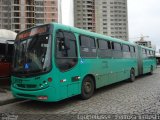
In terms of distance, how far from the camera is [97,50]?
371 inches

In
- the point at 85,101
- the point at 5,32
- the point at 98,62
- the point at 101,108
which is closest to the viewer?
the point at 101,108

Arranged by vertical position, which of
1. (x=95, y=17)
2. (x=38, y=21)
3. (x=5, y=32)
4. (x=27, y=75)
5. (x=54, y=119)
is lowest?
(x=54, y=119)

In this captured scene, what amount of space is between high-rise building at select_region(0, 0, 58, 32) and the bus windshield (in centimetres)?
6838

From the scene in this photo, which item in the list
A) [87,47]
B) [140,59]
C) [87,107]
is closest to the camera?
[87,107]

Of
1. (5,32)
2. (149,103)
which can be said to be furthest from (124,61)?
(5,32)

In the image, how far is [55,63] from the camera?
22.1 ft

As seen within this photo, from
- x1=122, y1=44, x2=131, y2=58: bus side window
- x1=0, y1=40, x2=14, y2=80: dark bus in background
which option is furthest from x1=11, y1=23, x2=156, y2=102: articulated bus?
x1=0, y1=40, x2=14, y2=80: dark bus in background

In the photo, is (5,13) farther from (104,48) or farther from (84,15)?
(104,48)

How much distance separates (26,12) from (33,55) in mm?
78161

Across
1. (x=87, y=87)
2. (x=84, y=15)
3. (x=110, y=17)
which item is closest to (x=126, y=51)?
(x=87, y=87)

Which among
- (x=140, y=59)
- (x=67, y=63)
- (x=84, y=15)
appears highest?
(x=84, y=15)

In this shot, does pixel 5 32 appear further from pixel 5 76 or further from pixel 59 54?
pixel 59 54

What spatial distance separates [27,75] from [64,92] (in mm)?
1377

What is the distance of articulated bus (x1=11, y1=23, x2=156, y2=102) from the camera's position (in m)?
6.61
